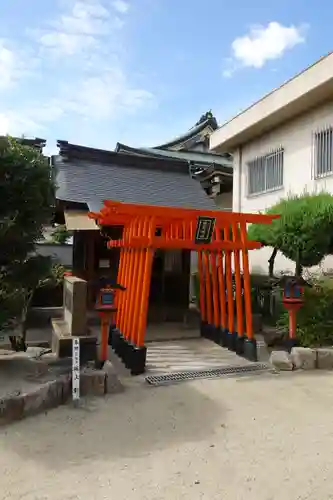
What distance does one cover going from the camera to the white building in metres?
10.6

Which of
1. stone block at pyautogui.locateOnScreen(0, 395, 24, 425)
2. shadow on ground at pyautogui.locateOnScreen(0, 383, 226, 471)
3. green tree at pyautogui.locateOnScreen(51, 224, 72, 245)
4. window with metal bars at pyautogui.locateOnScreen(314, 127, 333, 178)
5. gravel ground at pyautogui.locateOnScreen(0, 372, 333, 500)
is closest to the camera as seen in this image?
gravel ground at pyautogui.locateOnScreen(0, 372, 333, 500)

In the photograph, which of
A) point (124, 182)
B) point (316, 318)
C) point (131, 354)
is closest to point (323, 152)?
point (316, 318)

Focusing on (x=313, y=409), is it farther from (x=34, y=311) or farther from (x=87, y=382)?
(x=34, y=311)

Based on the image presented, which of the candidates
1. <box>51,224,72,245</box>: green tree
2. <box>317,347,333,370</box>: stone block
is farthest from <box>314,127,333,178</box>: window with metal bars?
<box>51,224,72,245</box>: green tree

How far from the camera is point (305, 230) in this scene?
821cm

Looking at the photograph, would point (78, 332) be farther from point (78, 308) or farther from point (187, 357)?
point (187, 357)

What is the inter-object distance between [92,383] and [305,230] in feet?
17.1

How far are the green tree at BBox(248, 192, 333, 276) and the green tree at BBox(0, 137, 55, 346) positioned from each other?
5032 millimetres

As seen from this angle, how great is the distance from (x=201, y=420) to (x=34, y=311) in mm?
6500

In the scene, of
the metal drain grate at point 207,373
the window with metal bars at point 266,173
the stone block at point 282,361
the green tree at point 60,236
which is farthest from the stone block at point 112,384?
the green tree at point 60,236

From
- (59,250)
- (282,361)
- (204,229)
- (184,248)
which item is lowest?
(282,361)

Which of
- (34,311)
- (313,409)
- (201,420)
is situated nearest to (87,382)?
(201,420)

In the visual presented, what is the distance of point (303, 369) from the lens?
24.1 ft

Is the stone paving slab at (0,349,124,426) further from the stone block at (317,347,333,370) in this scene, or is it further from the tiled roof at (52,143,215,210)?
the tiled roof at (52,143,215,210)
